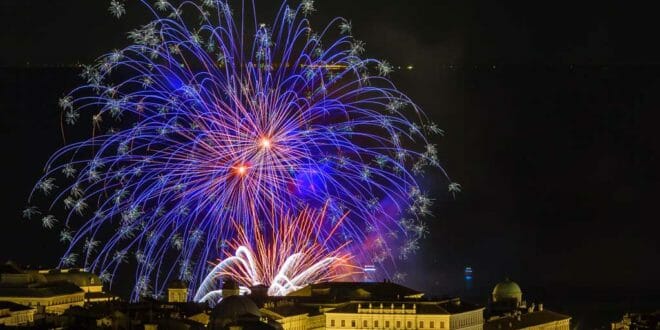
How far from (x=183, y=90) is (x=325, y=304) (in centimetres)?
1711

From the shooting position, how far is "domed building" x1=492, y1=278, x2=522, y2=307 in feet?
310

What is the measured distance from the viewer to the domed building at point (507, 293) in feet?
310

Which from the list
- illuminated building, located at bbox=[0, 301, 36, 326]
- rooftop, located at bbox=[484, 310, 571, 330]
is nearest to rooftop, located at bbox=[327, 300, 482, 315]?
rooftop, located at bbox=[484, 310, 571, 330]

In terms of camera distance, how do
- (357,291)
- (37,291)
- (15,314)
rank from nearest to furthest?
(15,314), (37,291), (357,291)

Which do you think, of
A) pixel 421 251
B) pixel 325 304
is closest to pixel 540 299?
pixel 421 251

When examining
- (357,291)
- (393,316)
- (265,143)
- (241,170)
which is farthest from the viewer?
(357,291)

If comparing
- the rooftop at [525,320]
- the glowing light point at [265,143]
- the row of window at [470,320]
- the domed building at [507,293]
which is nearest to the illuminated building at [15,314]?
the glowing light point at [265,143]

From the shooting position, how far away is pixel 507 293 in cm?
9506

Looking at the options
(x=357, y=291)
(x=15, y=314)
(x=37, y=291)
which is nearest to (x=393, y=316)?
(x=357, y=291)

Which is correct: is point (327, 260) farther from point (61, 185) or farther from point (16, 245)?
point (61, 185)

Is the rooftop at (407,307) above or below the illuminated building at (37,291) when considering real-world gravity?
below

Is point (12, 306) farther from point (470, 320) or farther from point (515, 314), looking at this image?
point (515, 314)

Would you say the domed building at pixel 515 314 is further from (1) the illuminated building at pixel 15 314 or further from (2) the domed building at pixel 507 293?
(1) the illuminated building at pixel 15 314

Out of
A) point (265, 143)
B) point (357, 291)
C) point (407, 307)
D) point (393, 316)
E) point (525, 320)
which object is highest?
point (265, 143)
